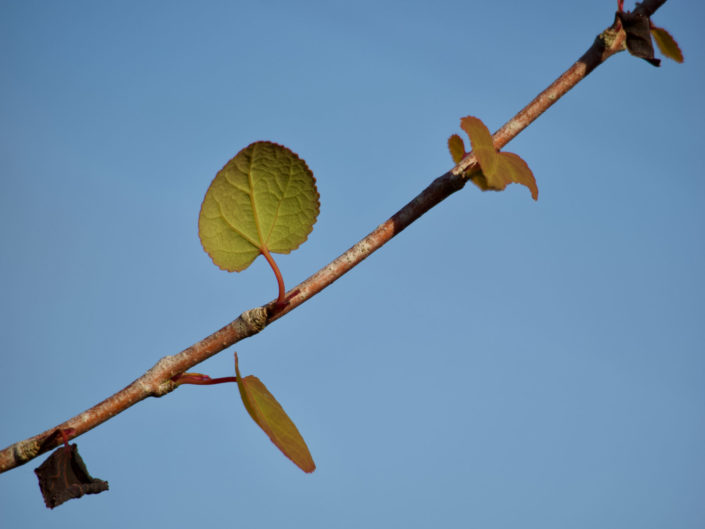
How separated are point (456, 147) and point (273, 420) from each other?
0.87 ft

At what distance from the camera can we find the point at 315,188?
53 centimetres

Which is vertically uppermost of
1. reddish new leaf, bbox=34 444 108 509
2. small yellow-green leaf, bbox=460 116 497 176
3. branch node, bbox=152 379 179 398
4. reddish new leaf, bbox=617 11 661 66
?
reddish new leaf, bbox=617 11 661 66

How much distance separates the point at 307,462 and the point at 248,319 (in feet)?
0.36

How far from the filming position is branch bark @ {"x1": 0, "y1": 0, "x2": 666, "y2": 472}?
47 cm

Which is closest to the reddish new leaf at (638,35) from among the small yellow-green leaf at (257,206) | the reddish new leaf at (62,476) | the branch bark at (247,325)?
the branch bark at (247,325)

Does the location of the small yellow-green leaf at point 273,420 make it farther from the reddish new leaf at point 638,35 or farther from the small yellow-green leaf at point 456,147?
the reddish new leaf at point 638,35

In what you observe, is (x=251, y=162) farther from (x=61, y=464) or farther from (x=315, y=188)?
(x=61, y=464)

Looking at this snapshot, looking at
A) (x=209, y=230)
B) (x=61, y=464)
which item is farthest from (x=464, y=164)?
(x=61, y=464)

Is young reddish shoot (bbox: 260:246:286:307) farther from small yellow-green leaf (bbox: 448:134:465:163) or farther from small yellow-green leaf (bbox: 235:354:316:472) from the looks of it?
small yellow-green leaf (bbox: 448:134:465:163)

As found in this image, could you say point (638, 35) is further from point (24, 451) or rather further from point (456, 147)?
point (24, 451)

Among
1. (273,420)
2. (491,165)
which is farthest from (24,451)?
(491,165)

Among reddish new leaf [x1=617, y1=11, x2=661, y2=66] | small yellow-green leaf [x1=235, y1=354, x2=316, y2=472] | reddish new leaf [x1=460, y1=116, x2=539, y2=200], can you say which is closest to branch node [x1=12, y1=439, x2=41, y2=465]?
small yellow-green leaf [x1=235, y1=354, x2=316, y2=472]

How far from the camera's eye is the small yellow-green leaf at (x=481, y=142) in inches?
17.2

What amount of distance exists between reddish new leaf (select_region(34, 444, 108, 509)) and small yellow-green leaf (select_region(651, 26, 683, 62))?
1.81 feet
